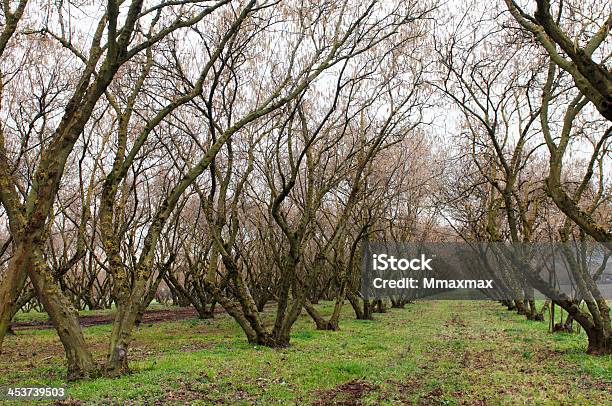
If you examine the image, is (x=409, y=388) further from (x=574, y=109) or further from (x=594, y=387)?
(x=574, y=109)

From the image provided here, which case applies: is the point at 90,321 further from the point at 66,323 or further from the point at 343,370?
the point at 343,370

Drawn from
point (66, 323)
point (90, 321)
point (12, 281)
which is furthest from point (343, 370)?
point (90, 321)

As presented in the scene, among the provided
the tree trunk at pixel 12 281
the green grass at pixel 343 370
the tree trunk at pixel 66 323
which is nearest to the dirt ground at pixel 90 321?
the green grass at pixel 343 370

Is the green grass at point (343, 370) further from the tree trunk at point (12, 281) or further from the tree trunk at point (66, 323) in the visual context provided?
the tree trunk at point (12, 281)

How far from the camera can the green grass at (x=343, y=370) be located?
7594 millimetres

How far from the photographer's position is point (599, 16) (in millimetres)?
8492

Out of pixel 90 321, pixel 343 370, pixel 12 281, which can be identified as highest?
pixel 12 281

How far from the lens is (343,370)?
32.0 feet

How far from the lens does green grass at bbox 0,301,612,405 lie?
759 cm

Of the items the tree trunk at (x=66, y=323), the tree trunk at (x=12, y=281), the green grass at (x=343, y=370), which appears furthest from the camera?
the tree trunk at (x=66, y=323)

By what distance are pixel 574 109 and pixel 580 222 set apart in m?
2.34

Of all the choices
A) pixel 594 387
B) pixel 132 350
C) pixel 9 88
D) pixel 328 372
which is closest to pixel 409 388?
pixel 328 372

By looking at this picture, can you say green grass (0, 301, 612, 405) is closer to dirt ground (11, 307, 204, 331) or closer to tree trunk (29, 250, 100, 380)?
tree trunk (29, 250, 100, 380)

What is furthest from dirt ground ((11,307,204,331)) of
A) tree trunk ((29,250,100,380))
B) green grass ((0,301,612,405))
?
tree trunk ((29,250,100,380))
